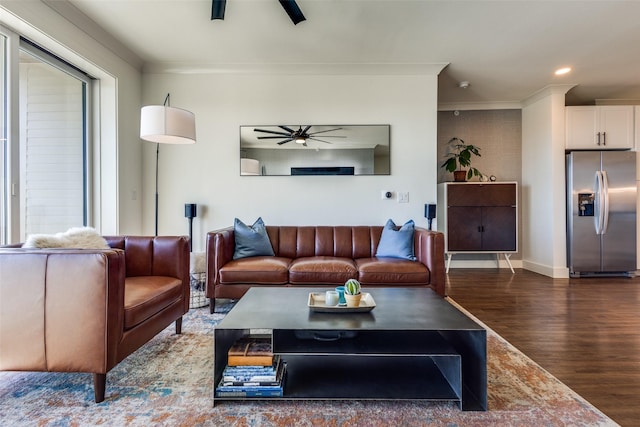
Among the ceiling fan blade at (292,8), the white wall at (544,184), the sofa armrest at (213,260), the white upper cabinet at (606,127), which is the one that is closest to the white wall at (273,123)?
the sofa armrest at (213,260)

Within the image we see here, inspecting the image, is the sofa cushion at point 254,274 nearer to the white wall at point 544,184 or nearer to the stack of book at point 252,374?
the stack of book at point 252,374

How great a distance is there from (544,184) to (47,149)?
587 cm

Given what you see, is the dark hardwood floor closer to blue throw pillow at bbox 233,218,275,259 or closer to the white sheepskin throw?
blue throw pillow at bbox 233,218,275,259

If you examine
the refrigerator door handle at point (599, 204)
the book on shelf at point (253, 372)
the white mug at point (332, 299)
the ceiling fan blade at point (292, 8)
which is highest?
the ceiling fan blade at point (292, 8)

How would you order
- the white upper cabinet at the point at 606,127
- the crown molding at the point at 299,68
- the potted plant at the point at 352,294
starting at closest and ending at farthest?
the potted plant at the point at 352,294
the crown molding at the point at 299,68
the white upper cabinet at the point at 606,127

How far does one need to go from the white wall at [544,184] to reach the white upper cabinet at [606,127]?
0.28 meters

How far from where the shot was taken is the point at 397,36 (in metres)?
3.05

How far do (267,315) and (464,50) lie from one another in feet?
11.1

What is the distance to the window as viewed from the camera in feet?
7.79

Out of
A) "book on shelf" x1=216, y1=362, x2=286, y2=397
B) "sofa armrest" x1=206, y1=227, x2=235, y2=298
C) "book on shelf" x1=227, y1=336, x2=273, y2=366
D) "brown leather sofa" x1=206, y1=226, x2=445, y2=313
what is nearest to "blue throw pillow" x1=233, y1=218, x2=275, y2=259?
"brown leather sofa" x1=206, y1=226, x2=445, y2=313

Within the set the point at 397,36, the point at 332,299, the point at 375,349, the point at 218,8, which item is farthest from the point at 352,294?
the point at 397,36

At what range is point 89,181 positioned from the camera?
3246 mm

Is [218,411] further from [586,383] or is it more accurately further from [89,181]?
[89,181]

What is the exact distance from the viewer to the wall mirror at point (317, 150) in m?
3.71
